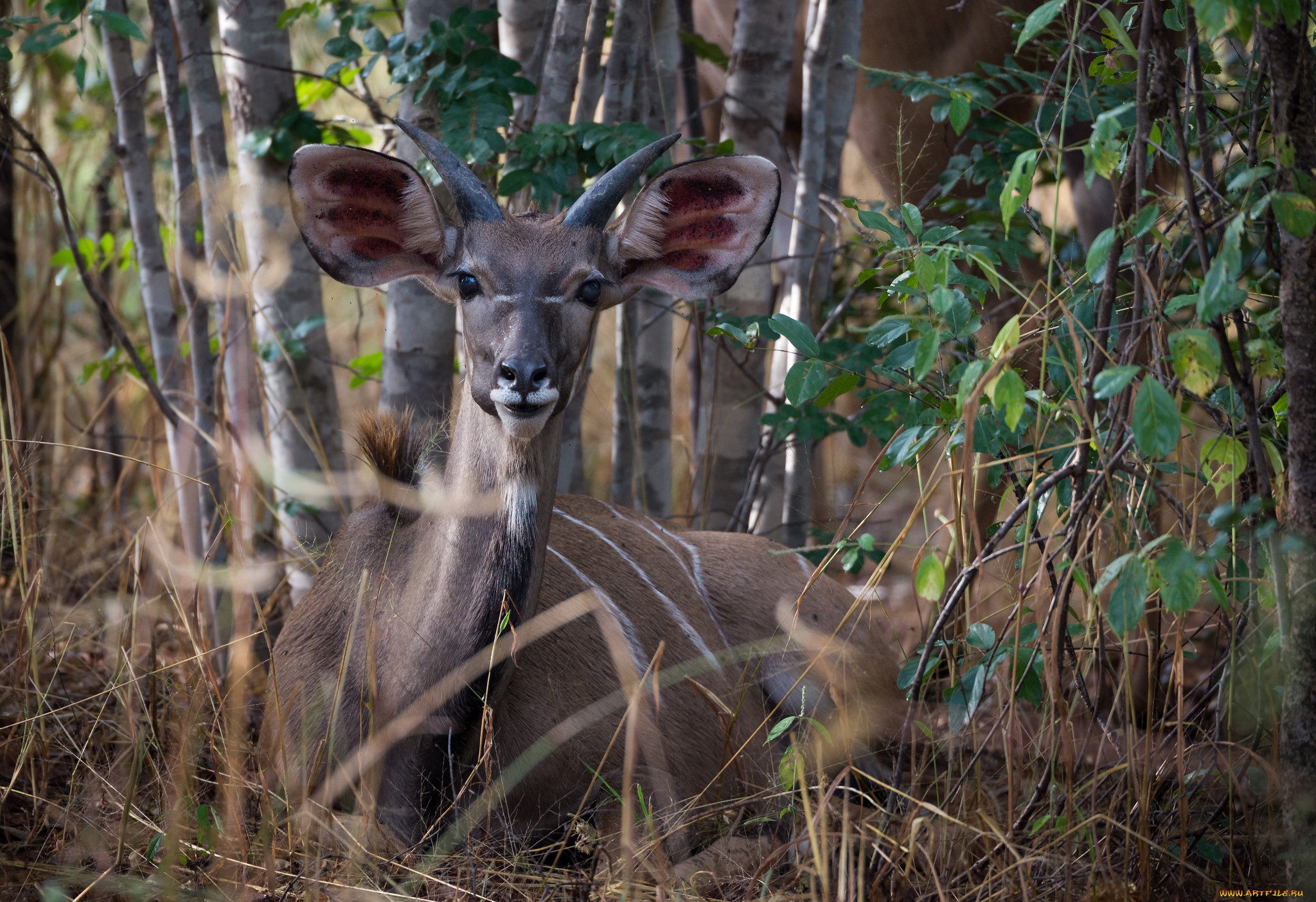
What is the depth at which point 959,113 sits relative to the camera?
2600 millimetres

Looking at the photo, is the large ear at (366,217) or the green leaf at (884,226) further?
the large ear at (366,217)

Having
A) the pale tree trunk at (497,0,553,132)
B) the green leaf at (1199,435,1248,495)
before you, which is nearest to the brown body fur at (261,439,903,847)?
the green leaf at (1199,435,1248,495)

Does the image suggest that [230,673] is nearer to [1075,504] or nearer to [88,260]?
[1075,504]

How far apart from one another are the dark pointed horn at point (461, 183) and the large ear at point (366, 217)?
0.19 ft

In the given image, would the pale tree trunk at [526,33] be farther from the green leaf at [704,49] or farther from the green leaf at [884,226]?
the green leaf at [884,226]

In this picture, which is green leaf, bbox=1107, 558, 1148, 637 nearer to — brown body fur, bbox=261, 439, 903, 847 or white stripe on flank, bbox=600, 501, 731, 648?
brown body fur, bbox=261, 439, 903, 847

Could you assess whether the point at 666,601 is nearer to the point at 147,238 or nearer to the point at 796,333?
the point at 796,333

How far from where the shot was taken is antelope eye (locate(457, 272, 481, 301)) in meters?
2.68

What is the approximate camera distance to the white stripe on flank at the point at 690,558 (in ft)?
12.1

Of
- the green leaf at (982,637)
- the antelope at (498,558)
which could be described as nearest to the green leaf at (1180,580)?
the green leaf at (982,637)

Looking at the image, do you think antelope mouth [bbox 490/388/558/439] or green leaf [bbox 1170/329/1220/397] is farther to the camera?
antelope mouth [bbox 490/388/558/439]

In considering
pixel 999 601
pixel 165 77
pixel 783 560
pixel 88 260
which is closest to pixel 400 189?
pixel 165 77

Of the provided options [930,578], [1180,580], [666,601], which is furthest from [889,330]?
[666,601]

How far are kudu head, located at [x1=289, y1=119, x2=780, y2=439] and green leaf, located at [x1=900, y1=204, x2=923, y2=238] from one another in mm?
431
